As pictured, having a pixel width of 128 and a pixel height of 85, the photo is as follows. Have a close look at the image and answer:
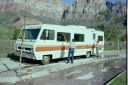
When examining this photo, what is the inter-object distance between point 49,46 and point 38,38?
1107 mm

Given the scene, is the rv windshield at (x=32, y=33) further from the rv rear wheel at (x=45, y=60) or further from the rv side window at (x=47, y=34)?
the rv rear wheel at (x=45, y=60)

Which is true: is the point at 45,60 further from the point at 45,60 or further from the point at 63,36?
the point at 63,36

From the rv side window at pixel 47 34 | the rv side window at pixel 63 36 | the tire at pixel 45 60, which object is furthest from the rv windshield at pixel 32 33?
the rv side window at pixel 63 36

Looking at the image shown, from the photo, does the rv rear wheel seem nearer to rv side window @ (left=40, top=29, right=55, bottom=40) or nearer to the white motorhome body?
the white motorhome body

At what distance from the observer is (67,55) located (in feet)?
67.4

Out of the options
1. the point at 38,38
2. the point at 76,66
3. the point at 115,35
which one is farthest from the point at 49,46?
the point at 115,35

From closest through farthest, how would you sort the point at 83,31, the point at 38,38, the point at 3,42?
the point at 38,38, the point at 83,31, the point at 3,42

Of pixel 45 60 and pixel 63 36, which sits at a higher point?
pixel 63 36

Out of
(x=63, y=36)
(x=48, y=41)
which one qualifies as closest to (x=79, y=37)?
(x=63, y=36)

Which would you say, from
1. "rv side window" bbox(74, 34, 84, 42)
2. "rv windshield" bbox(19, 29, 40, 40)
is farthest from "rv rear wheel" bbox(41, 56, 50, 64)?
"rv side window" bbox(74, 34, 84, 42)

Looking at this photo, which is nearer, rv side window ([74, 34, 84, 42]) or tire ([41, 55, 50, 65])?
Result: tire ([41, 55, 50, 65])

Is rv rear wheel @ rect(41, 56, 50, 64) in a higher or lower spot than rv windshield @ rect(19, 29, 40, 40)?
lower

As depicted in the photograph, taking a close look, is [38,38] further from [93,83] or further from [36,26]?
[93,83]

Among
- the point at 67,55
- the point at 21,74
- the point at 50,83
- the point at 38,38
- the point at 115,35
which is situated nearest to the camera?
the point at 50,83
